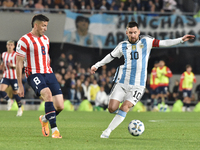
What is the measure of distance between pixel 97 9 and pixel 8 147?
1727 cm

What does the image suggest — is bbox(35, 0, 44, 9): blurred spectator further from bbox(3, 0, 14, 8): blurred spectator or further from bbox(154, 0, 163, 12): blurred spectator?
bbox(154, 0, 163, 12): blurred spectator

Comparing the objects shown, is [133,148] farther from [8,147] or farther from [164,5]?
[164,5]

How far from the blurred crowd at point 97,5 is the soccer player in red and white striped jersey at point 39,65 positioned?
14144mm

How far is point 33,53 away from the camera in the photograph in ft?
25.5

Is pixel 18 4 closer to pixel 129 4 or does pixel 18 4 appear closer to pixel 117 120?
pixel 129 4

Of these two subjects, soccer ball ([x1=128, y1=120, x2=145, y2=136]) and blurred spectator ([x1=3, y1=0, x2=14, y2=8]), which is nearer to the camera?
soccer ball ([x1=128, y1=120, x2=145, y2=136])

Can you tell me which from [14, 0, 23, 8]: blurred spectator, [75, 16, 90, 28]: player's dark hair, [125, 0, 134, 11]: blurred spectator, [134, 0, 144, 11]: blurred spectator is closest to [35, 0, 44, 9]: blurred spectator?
[14, 0, 23, 8]: blurred spectator

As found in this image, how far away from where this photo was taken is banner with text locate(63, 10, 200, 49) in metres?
21.8

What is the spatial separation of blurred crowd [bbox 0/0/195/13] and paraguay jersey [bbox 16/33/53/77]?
14.1m

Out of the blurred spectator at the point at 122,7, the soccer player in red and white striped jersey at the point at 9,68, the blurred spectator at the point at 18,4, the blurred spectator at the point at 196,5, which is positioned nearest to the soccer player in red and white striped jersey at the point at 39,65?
the soccer player in red and white striped jersey at the point at 9,68

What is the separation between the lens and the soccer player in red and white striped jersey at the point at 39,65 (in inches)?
299

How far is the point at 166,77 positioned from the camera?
1927 cm

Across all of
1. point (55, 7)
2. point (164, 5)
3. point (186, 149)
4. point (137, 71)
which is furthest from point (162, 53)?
point (186, 149)

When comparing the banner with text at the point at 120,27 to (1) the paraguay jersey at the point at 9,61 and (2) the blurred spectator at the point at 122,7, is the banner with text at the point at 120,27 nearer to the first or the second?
(2) the blurred spectator at the point at 122,7
